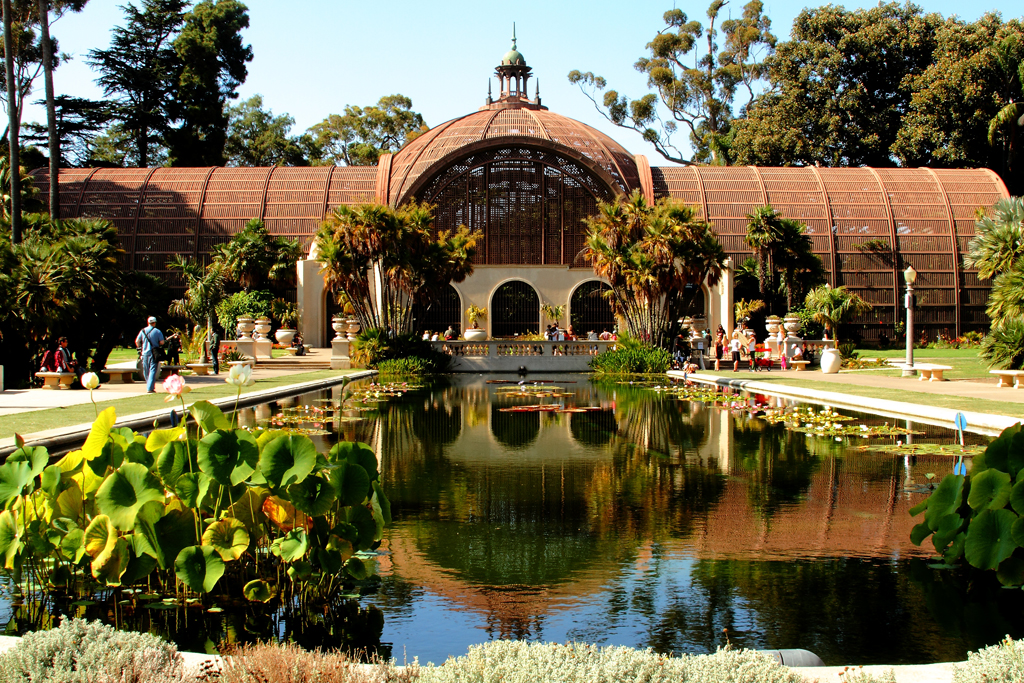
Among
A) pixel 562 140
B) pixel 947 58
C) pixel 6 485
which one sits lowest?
pixel 6 485

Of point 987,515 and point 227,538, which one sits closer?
point 227,538

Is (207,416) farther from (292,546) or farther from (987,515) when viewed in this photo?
(987,515)

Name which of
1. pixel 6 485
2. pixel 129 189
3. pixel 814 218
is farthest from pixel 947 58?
pixel 6 485

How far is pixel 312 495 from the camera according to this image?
18.0 feet

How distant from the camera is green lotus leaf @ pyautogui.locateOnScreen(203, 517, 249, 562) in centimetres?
532

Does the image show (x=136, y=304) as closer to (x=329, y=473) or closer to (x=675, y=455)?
(x=675, y=455)

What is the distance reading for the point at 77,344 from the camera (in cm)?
2298

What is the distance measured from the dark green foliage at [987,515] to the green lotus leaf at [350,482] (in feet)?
12.9

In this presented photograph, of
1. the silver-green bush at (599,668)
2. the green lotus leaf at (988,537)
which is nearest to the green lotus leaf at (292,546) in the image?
the silver-green bush at (599,668)

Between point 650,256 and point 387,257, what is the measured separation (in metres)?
8.87

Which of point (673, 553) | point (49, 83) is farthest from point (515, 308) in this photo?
point (673, 553)

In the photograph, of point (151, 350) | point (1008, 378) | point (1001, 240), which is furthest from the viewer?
point (1001, 240)

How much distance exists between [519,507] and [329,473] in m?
3.09

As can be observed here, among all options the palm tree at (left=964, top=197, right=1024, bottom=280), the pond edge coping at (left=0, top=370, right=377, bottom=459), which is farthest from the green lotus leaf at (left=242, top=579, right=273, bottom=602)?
the palm tree at (left=964, top=197, right=1024, bottom=280)
